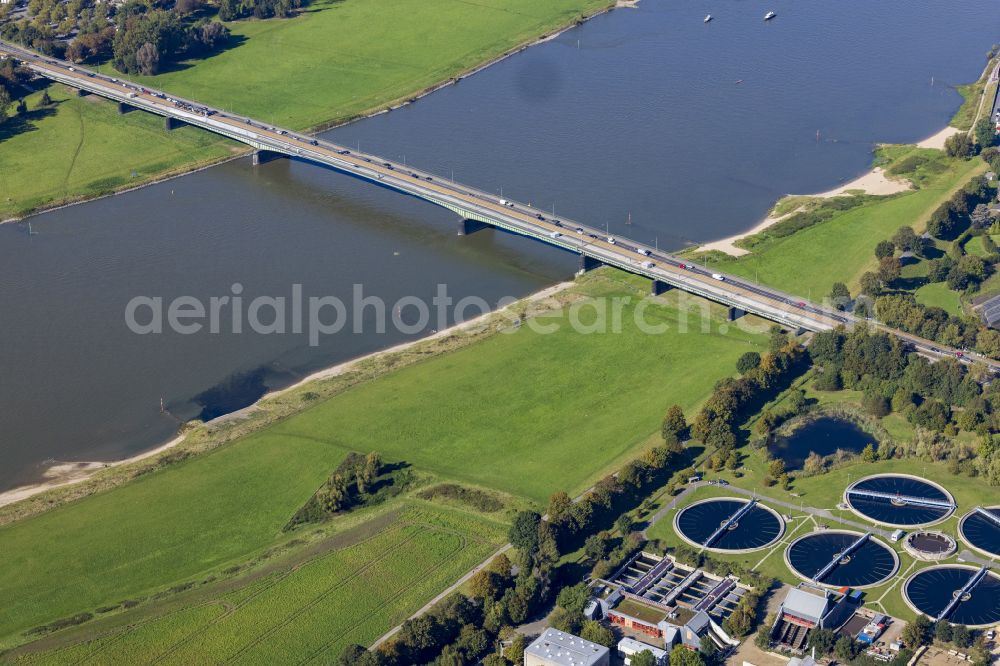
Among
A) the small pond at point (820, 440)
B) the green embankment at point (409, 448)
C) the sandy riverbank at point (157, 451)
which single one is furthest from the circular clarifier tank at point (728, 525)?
the sandy riverbank at point (157, 451)

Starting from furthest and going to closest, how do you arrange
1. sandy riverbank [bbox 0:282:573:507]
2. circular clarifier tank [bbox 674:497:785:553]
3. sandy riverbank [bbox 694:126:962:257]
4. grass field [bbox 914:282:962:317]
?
sandy riverbank [bbox 694:126:962:257] < grass field [bbox 914:282:962:317] < sandy riverbank [bbox 0:282:573:507] < circular clarifier tank [bbox 674:497:785:553]

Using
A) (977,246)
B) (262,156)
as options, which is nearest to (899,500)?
(977,246)

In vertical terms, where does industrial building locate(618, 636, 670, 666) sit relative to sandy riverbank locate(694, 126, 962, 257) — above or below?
below

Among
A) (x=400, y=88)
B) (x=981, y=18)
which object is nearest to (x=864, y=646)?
(x=400, y=88)

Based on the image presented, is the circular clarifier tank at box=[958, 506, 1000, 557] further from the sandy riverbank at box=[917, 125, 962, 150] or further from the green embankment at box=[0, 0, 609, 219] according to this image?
the green embankment at box=[0, 0, 609, 219]

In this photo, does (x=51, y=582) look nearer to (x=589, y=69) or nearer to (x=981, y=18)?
(x=589, y=69)

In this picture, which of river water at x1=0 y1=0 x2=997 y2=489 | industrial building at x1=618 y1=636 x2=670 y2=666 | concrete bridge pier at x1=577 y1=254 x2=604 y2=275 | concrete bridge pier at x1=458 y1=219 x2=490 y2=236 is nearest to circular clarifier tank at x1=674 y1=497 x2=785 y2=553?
industrial building at x1=618 y1=636 x2=670 y2=666

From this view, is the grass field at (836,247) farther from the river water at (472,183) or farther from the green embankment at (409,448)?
the green embankment at (409,448)
